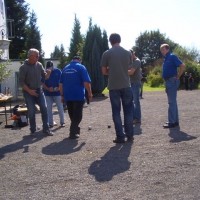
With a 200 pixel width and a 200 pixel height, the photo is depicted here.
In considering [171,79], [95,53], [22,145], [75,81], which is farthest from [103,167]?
[95,53]

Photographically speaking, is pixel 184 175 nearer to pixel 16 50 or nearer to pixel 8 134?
pixel 8 134

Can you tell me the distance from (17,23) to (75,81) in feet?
136

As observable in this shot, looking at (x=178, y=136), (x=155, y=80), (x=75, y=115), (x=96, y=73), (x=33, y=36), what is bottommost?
(x=178, y=136)

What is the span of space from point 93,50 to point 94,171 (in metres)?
19.1

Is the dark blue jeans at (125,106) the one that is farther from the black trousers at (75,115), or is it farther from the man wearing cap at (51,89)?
the man wearing cap at (51,89)

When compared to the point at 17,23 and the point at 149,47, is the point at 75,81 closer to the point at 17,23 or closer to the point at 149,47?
the point at 17,23

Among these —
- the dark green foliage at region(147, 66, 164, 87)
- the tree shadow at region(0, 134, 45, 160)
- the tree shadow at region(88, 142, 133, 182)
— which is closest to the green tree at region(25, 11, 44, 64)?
the tree shadow at region(0, 134, 45, 160)

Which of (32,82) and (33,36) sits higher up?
(33,36)

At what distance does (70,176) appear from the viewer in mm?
4711

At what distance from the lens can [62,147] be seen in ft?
21.9

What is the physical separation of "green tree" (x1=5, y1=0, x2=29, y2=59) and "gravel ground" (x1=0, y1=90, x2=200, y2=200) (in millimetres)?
39735

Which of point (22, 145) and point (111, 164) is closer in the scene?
point (111, 164)

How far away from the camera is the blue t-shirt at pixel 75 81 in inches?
297

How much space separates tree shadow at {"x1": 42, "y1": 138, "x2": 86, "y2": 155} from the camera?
625 cm
